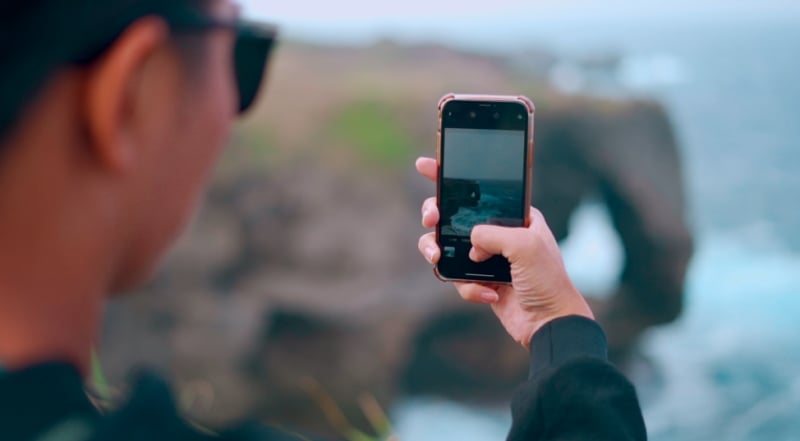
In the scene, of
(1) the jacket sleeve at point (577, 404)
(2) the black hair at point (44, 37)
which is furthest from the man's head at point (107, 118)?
(1) the jacket sleeve at point (577, 404)

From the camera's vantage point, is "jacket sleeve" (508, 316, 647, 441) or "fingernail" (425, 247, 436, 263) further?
"fingernail" (425, 247, 436, 263)

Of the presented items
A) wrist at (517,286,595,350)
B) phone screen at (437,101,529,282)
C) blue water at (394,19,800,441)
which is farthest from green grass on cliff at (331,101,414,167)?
wrist at (517,286,595,350)

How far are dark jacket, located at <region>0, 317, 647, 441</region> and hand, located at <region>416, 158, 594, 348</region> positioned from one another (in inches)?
0.8

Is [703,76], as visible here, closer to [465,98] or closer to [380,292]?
[380,292]

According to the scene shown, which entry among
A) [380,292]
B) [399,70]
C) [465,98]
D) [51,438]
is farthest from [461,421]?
[51,438]

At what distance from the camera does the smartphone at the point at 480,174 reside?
60 centimetres

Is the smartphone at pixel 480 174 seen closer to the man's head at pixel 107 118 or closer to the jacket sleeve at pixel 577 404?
the jacket sleeve at pixel 577 404

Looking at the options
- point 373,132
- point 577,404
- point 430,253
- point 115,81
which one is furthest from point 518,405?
point 373,132

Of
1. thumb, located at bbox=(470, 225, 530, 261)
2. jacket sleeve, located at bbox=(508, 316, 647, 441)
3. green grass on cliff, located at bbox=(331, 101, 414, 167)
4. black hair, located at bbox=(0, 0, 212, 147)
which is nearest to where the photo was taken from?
black hair, located at bbox=(0, 0, 212, 147)

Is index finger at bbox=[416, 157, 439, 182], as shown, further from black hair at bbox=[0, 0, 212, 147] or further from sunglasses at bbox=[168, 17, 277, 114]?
black hair at bbox=[0, 0, 212, 147]

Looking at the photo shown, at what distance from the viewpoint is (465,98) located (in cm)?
64

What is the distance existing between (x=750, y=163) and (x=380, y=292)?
4.41ft

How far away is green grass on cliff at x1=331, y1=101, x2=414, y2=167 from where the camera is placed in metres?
2.88

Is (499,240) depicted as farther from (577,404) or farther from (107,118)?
(107,118)
